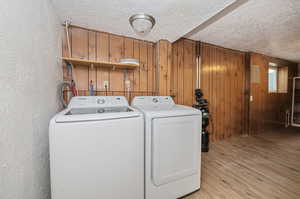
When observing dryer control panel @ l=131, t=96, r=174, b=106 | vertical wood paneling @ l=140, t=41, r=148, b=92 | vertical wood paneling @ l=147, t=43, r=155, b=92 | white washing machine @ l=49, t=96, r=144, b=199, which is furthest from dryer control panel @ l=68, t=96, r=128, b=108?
vertical wood paneling @ l=147, t=43, r=155, b=92

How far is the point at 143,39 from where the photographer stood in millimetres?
2031

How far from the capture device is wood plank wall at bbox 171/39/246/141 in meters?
2.36

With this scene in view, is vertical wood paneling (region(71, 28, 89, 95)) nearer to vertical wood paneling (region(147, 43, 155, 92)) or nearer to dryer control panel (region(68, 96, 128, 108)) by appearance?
dryer control panel (region(68, 96, 128, 108))

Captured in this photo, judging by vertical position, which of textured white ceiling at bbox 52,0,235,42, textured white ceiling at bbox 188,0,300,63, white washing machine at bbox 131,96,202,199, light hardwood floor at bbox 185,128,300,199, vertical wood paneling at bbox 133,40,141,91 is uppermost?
textured white ceiling at bbox 188,0,300,63

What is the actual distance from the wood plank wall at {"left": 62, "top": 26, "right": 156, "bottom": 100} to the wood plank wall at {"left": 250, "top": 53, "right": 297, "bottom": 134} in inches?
110

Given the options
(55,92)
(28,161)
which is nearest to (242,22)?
(55,92)

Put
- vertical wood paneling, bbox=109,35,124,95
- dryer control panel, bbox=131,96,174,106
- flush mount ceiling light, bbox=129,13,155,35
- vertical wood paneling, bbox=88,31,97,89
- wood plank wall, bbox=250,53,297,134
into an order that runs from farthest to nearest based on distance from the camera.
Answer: wood plank wall, bbox=250,53,297,134 < vertical wood paneling, bbox=109,35,124,95 < vertical wood paneling, bbox=88,31,97,89 < dryer control panel, bbox=131,96,174,106 < flush mount ceiling light, bbox=129,13,155,35

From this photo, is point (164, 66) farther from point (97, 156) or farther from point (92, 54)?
point (97, 156)

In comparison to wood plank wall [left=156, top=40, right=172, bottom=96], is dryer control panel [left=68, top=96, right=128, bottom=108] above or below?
below

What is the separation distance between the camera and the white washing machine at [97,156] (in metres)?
0.84

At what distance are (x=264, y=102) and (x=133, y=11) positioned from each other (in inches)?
159

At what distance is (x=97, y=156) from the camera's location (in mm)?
922

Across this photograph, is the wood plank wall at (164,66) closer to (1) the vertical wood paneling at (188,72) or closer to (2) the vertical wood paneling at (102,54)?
(1) the vertical wood paneling at (188,72)

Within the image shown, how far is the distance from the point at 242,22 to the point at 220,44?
82cm
